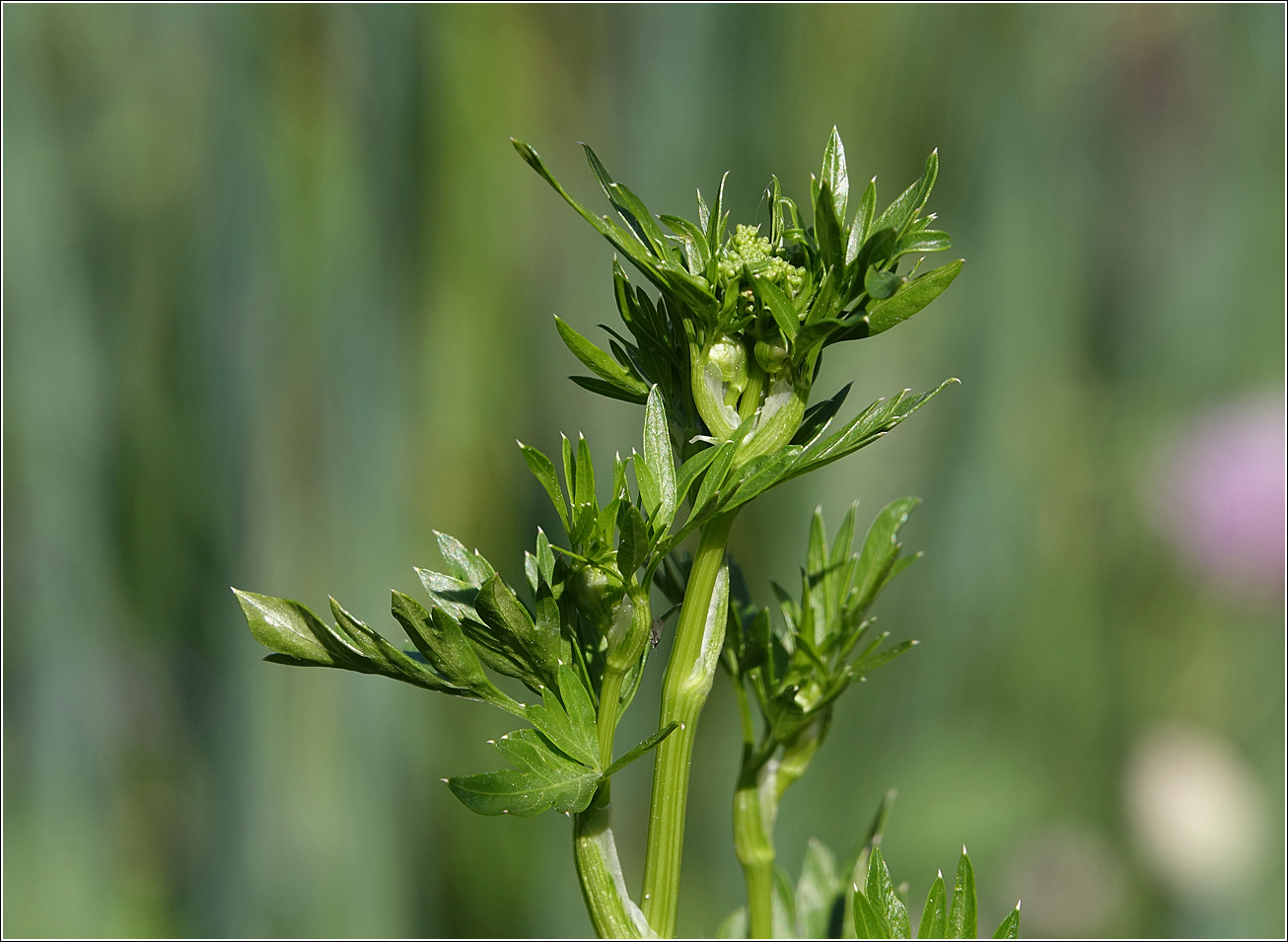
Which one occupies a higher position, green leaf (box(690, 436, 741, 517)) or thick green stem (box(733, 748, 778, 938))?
green leaf (box(690, 436, 741, 517))

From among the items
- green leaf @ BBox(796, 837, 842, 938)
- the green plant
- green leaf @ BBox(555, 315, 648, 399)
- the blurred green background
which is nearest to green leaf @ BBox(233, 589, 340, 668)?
the green plant

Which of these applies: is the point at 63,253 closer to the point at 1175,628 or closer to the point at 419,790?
A: the point at 419,790

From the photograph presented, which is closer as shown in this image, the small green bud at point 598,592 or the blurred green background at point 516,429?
the small green bud at point 598,592

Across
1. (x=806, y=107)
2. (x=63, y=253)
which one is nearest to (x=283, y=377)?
(x=63, y=253)

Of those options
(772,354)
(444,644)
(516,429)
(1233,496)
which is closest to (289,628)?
(444,644)

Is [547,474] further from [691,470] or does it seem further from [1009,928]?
[1009,928]

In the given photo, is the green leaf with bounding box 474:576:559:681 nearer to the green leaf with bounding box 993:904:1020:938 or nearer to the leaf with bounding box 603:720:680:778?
the leaf with bounding box 603:720:680:778

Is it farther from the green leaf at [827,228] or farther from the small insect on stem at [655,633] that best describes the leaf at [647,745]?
the green leaf at [827,228]

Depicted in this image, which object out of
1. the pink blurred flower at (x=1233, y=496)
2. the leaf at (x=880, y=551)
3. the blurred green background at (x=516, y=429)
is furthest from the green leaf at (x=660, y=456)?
the pink blurred flower at (x=1233, y=496)
